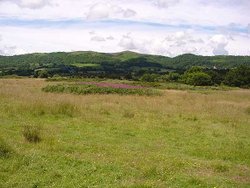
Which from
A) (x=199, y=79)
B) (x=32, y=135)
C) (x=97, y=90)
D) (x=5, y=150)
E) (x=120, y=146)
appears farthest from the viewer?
(x=199, y=79)

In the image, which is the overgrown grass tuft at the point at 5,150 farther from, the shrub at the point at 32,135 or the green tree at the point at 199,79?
the green tree at the point at 199,79

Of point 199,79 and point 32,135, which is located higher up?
point 32,135

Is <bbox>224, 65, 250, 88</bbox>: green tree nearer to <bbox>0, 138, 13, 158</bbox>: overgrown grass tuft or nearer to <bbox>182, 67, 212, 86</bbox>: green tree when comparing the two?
<bbox>182, 67, 212, 86</bbox>: green tree

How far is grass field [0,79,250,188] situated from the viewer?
10.5 m

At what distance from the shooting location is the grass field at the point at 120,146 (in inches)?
415

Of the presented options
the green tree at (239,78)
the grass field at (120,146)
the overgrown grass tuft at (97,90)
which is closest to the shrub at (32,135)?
the grass field at (120,146)

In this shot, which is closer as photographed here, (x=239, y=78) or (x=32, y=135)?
(x=32, y=135)

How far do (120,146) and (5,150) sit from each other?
14.4ft

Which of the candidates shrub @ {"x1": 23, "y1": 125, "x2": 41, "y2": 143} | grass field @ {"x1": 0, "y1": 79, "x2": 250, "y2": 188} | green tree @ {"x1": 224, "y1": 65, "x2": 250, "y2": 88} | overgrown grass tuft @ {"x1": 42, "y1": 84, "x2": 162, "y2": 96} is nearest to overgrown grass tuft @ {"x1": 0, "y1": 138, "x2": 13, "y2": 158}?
grass field @ {"x1": 0, "y1": 79, "x2": 250, "y2": 188}

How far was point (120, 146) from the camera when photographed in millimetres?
14742

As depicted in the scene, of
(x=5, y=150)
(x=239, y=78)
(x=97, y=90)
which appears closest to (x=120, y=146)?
(x=5, y=150)

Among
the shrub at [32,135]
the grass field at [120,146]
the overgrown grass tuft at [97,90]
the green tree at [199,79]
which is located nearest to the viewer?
the grass field at [120,146]

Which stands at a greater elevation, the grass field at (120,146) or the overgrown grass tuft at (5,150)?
the overgrown grass tuft at (5,150)

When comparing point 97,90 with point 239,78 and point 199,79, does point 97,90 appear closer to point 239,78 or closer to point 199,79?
point 199,79
